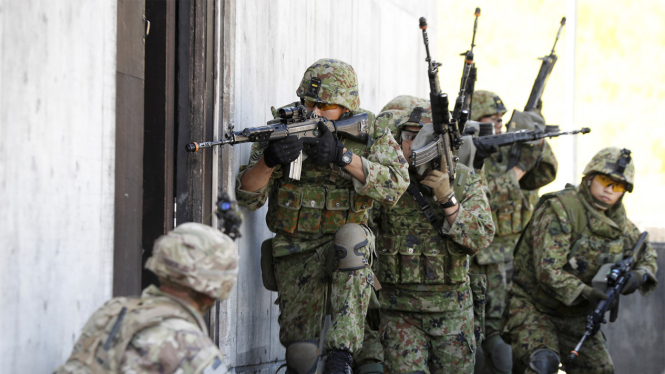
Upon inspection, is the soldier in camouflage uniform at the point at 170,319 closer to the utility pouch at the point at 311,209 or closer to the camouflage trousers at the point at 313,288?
the camouflage trousers at the point at 313,288

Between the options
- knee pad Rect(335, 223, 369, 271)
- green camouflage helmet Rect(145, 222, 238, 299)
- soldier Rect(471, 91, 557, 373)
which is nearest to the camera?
green camouflage helmet Rect(145, 222, 238, 299)

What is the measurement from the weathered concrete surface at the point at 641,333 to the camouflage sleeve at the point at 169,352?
22.6ft

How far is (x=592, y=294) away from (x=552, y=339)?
476 millimetres

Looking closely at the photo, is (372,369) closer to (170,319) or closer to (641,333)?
(170,319)

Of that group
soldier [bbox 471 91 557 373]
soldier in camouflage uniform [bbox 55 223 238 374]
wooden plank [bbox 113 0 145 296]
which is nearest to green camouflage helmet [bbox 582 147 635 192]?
soldier [bbox 471 91 557 373]

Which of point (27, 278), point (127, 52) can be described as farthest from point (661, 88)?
point (27, 278)

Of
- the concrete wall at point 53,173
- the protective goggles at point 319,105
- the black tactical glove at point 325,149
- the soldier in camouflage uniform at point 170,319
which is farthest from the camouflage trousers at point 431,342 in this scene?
the soldier in camouflage uniform at point 170,319

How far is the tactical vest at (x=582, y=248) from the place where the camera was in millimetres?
5871

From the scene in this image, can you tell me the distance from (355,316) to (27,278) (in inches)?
69.7

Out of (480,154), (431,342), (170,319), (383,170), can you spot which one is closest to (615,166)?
(480,154)

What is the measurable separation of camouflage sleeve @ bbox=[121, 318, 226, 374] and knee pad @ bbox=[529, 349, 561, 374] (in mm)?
3779

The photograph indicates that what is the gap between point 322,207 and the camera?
179 inches

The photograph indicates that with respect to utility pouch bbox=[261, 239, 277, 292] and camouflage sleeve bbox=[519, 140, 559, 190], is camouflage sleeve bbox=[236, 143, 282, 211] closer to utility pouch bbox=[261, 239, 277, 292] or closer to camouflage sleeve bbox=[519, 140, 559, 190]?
utility pouch bbox=[261, 239, 277, 292]

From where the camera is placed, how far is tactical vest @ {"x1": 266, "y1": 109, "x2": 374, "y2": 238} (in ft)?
14.9
